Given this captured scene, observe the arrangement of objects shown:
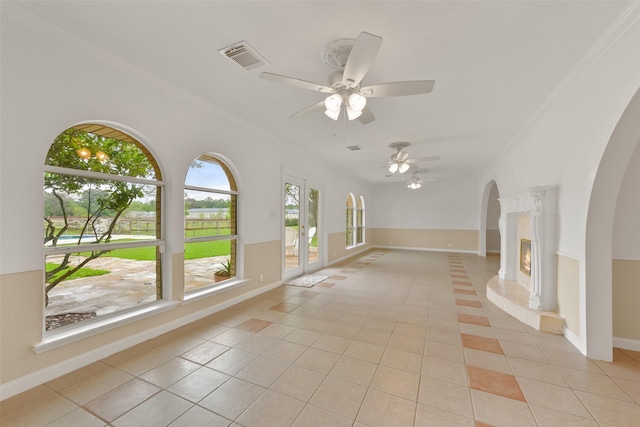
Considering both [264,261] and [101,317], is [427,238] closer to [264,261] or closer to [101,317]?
[264,261]

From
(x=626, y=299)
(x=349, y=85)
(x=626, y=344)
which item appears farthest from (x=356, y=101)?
(x=626, y=344)

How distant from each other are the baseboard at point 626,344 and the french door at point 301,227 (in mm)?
4644

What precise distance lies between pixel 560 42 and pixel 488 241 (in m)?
9.35

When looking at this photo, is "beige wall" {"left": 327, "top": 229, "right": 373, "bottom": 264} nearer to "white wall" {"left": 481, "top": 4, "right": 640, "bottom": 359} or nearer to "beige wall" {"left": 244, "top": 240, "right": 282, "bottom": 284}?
"beige wall" {"left": 244, "top": 240, "right": 282, "bottom": 284}

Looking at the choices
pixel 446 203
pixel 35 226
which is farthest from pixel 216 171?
pixel 446 203

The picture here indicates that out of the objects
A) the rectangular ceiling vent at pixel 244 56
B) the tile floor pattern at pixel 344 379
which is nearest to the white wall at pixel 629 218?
the tile floor pattern at pixel 344 379

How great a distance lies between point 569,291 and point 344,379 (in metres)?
2.69

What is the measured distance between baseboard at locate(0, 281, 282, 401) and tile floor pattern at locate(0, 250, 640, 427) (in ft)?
0.22

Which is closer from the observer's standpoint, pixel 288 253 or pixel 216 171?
pixel 216 171

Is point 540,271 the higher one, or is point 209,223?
point 209,223

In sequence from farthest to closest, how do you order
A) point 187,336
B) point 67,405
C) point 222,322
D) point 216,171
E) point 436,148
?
point 436,148, point 216,171, point 222,322, point 187,336, point 67,405

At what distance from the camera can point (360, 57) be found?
5.82 feet

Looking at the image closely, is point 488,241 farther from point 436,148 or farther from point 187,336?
point 187,336

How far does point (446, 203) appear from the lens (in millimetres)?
10055
